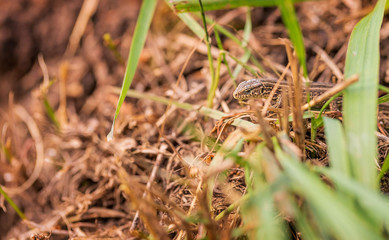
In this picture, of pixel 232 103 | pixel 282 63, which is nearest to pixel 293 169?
pixel 232 103

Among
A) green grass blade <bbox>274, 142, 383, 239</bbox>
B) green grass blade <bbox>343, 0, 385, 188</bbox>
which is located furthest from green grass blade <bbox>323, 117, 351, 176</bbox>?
green grass blade <bbox>274, 142, 383, 239</bbox>

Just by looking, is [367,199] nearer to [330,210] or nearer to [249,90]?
[330,210]

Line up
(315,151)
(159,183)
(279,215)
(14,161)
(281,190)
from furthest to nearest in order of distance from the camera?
(14,161)
(159,183)
(315,151)
(279,215)
(281,190)

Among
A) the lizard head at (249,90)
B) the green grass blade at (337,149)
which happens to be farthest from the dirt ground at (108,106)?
the green grass blade at (337,149)

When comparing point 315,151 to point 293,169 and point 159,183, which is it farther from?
point 159,183

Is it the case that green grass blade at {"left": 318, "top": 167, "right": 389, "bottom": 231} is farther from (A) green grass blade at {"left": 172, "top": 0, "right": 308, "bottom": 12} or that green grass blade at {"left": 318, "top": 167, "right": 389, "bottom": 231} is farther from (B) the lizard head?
(A) green grass blade at {"left": 172, "top": 0, "right": 308, "bottom": 12}

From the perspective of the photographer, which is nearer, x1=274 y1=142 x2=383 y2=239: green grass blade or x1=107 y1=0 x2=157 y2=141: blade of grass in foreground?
x1=274 y1=142 x2=383 y2=239: green grass blade

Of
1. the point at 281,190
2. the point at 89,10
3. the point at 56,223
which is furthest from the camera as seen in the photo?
the point at 89,10
